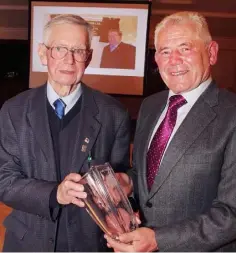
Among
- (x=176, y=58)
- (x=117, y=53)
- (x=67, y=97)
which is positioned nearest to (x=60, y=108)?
(x=67, y=97)

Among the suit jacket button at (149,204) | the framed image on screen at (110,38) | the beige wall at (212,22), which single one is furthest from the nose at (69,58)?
the beige wall at (212,22)

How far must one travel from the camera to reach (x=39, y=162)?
128cm

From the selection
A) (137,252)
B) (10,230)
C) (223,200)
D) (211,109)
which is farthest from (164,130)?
(10,230)

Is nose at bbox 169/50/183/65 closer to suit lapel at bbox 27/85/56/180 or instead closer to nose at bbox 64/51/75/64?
nose at bbox 64/51/75/64

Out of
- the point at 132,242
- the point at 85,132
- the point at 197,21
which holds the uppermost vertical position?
the point at 197,21

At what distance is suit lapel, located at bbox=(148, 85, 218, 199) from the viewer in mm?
1173

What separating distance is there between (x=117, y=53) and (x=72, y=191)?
3476 mm

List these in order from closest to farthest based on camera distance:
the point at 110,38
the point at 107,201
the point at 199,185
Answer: the point at 107,201, the point at 199,185, the point at 110,38

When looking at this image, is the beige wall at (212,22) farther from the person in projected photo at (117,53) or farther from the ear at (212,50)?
the ear at (212,50)

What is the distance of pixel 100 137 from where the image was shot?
133cm

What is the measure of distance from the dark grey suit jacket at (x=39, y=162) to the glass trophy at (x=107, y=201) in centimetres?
26

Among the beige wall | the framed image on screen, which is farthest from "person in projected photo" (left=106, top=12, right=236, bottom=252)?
the beige wall

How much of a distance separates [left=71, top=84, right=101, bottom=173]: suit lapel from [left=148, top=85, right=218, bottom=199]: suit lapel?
257 mm

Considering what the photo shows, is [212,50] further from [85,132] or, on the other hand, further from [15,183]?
[15,183]
